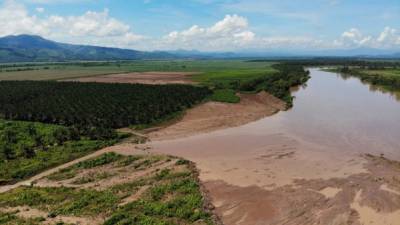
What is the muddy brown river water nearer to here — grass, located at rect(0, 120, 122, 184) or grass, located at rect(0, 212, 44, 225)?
grass, located at rect(0, 120, 122, 184)

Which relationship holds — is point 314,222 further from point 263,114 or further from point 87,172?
point 263,114

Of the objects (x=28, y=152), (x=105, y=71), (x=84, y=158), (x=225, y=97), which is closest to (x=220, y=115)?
(x=225, y=97)

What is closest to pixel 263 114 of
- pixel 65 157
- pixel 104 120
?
pixel 104 120

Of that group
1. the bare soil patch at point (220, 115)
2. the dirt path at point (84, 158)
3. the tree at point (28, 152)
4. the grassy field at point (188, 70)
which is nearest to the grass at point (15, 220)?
the dirt path at point (84, 158)

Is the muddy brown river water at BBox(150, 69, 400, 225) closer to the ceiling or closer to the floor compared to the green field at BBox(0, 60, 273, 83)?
closer to the floor

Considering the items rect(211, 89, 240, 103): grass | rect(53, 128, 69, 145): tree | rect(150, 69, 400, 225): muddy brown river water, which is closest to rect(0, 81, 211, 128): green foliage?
rect(53, 128, 69, 145): tree

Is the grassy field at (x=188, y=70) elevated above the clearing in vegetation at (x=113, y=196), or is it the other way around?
the grassy field at (x=188, y=70)

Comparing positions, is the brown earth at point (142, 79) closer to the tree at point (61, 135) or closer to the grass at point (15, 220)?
the tree at point (61, 135)
